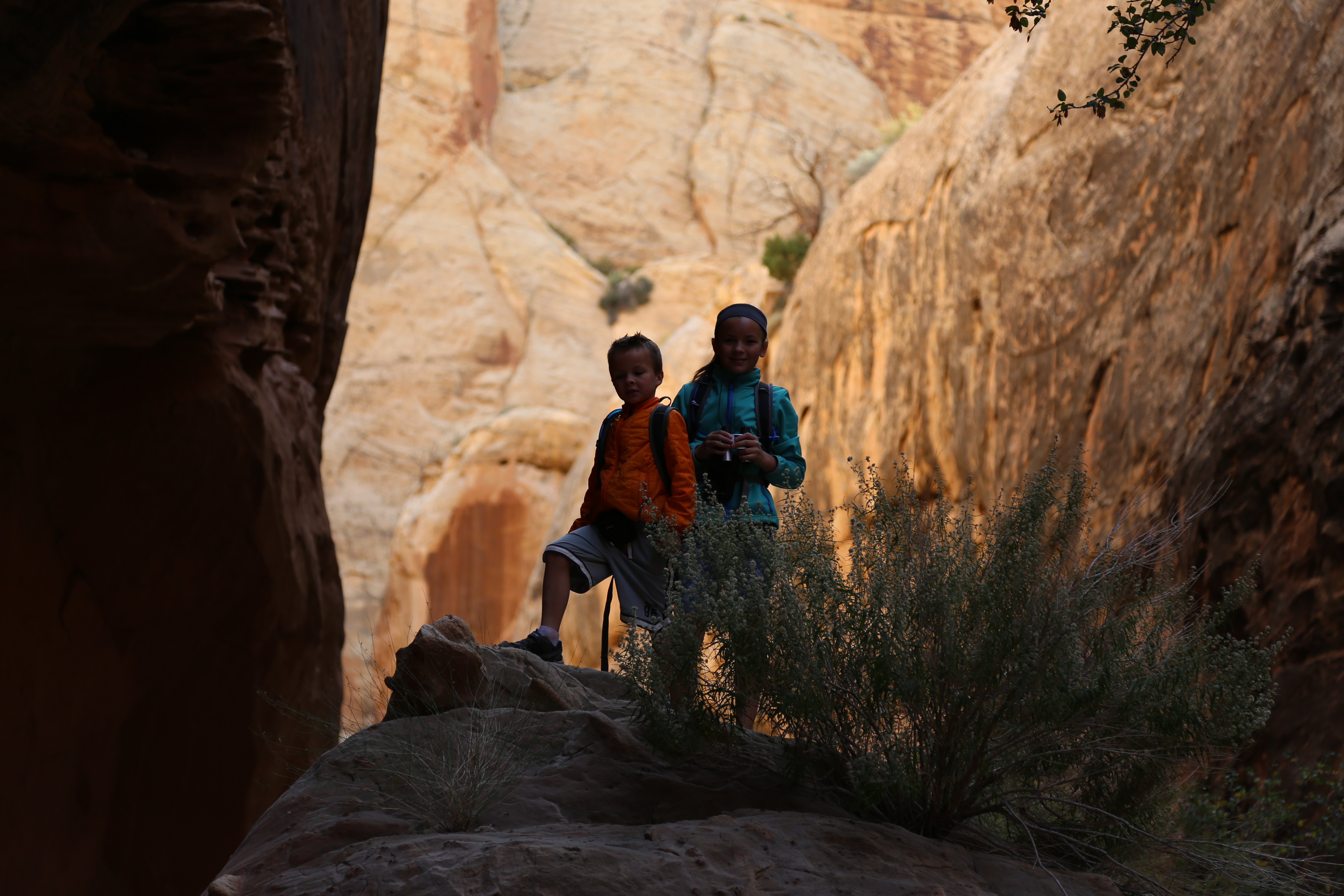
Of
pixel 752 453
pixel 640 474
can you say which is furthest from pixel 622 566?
pixel 752 453

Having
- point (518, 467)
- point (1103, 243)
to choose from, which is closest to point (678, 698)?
point (1103, 243)

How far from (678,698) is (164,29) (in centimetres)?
326

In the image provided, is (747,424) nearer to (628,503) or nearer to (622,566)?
(628,503)

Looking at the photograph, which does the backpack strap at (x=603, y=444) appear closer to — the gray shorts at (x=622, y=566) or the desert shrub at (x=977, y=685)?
the gray shorts at (x=622, y=566)

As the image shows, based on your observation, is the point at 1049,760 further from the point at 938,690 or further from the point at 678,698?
the point at 678,698

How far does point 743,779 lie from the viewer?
10.4 ft

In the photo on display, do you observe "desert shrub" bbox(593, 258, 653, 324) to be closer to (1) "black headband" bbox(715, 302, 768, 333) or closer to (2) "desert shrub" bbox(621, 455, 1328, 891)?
(1) "black headband" bbox(715, 302, 768, 333)

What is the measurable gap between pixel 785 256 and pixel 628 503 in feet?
45.3

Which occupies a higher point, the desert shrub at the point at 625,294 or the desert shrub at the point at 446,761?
the desert shrub at the point at 625,294

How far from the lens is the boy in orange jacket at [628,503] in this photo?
160 inches

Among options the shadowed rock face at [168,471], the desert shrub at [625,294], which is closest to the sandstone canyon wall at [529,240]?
the desert shrub at [625,294]

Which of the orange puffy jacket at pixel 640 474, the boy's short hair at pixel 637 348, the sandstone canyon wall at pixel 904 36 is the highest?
the sandstone canyon wall at pixel 904 36

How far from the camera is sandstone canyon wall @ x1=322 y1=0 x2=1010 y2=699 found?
20594 mm

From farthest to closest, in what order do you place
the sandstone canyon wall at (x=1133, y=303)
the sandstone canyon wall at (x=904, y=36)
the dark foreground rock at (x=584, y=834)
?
1. the sandstone canyon wall at (x=904, y=36)
2. the sandstone canyon wall at (x=1133, y=303)
3. the dark foreground rock at (x=584, y=834)
